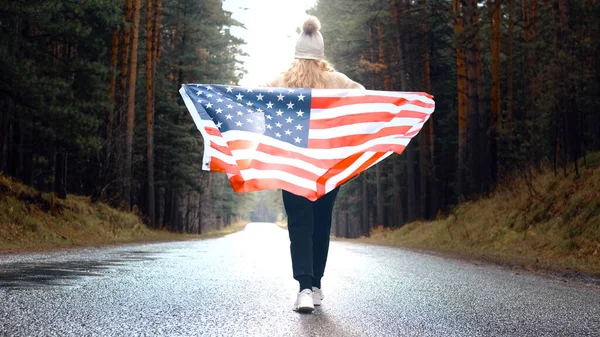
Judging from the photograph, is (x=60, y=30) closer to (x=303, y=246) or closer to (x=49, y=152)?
(x=49, y=152)

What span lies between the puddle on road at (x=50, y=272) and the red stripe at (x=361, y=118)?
3.09m

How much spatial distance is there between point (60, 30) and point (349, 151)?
14718 mm

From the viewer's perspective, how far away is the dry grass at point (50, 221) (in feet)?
50.5

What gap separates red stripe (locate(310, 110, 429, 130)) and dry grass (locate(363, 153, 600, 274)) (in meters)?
4.86

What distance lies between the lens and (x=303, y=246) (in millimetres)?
5332

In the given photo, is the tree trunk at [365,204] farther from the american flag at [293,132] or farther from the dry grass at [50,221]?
the american flag at [293,132]

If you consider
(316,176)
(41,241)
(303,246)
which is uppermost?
(316,176)

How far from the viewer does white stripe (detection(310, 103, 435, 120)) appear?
581 centimetres

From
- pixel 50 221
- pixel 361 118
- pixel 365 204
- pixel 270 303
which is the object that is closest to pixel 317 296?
pixel 270 303

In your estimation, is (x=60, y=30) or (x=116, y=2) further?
(x=116, y=2)

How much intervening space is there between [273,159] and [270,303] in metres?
1.30

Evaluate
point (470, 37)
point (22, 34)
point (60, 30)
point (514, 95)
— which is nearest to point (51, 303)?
point (60, 30)

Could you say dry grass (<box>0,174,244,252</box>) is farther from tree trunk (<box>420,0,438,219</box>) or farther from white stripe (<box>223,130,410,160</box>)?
tree trunk (<box>420,0,438,219</box>)

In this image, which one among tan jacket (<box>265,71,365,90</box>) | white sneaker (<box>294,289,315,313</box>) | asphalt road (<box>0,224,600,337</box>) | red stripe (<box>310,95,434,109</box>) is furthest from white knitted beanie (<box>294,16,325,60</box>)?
asphalt road (<box>0,224,600,337</box>)
